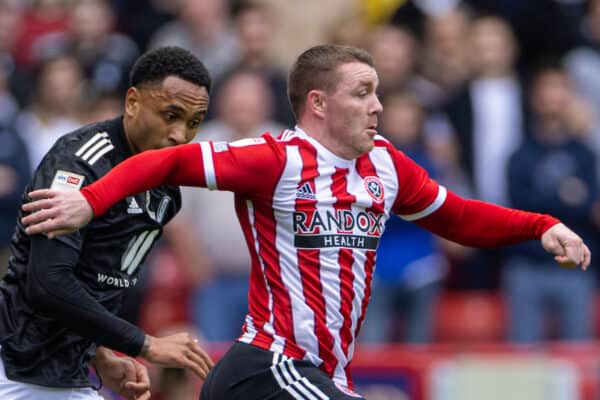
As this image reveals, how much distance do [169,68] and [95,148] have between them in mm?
461

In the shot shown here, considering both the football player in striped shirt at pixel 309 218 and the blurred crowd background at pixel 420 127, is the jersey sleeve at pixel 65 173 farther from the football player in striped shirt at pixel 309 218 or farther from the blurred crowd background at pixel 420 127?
the blurred crowd background at pixel 420 127

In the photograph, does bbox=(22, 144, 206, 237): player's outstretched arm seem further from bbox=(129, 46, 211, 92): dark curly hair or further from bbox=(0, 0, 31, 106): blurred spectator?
bbox=(0, 0, 31, 106): blurred spectator

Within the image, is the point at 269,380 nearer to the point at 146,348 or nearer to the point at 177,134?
the point at 146,348

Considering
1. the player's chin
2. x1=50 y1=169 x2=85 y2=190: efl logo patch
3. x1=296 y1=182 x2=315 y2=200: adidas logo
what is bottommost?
x1=50 y1=169 x2=85 y2=190: efl logo patch

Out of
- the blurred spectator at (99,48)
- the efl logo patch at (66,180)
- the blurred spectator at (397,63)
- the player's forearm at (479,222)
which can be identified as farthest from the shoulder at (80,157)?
the blurred spectator at (99,48)

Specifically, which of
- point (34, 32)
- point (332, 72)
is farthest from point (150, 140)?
point (34, 32)

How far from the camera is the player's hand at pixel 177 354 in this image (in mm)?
4906

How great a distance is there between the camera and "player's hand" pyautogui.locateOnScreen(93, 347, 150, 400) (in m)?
5.43

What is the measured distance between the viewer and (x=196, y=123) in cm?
527

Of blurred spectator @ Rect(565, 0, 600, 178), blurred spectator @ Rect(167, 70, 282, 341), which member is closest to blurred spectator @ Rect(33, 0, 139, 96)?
blurred spectator @ Rect(167, 70, 282, 341)

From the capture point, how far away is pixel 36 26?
12.4m

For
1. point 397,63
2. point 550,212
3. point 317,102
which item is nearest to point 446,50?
point 397,63

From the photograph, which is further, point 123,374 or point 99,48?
point 99,48

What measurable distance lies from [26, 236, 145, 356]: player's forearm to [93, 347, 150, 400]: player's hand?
596 mm
